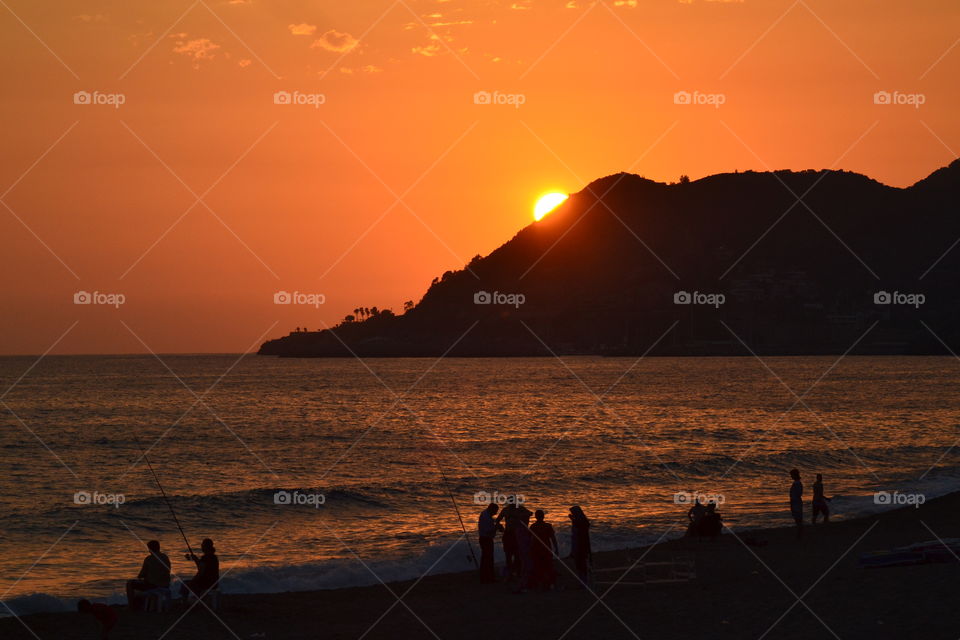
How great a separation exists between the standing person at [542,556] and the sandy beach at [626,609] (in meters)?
0.39

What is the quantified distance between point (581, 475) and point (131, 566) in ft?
68.2

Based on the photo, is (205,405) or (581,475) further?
(205,405)

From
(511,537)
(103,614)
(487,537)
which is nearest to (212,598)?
(103,614)

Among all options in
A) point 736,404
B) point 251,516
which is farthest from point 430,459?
Answer: point 736,404

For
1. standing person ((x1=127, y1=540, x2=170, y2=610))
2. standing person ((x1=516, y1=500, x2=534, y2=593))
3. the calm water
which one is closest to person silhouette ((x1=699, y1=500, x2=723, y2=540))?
the calm water

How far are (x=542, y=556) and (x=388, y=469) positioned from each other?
2705 centimetres

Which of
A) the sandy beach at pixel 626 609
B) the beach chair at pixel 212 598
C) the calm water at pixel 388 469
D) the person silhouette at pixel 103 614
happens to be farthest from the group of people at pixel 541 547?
the person silhouette at pixel 103 614

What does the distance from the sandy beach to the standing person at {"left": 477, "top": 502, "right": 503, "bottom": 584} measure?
28 cm

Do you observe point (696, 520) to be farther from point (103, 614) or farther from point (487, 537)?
point (103, 614)

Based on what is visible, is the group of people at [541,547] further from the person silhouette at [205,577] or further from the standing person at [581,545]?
the person silhouette at [205,577]

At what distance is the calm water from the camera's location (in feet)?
77.9

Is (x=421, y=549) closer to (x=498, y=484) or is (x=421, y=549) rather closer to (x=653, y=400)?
(x=498, y=484)

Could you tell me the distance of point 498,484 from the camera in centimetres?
3722

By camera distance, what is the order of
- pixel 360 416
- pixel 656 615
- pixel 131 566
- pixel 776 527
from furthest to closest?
pixel 360 416 → pixel 776 527 → pixel 131 566 → pixel 656 615
